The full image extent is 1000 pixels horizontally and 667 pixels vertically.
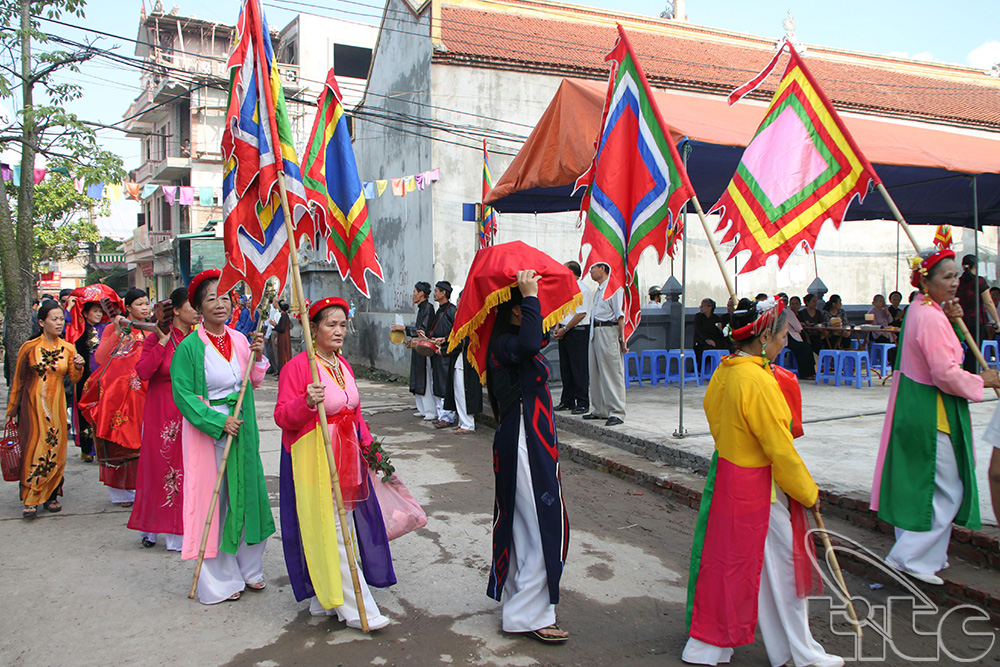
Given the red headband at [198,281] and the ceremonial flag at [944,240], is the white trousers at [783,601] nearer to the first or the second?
the ceremonial flag at [944,240]

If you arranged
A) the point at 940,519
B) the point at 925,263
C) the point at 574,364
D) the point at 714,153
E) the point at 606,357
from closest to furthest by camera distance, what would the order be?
the point at 940,519, the point at 925,263, the point at 606,357, the point at 714,153, the point at 574,364

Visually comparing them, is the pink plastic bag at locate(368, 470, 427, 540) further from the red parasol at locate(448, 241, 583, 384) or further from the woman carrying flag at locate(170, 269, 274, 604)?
the red parasol at locate(448, 241, 583, 384)

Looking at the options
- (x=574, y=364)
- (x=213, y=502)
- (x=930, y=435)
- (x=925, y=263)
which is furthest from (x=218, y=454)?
(x=574, y=364)

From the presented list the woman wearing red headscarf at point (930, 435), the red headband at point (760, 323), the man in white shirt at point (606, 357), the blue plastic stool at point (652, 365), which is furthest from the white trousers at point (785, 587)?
the blue plastic stool at point (652, 365)

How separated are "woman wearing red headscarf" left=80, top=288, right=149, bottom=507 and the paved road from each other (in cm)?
32

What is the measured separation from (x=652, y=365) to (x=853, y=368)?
10.1ft

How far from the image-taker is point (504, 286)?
11.3 ft

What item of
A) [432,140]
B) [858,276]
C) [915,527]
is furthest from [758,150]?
[858,276]

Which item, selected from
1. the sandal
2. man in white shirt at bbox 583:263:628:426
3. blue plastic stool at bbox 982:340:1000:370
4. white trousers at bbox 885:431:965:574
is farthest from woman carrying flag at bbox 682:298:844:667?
blue plastic stool at bbox 982:340:1000:370

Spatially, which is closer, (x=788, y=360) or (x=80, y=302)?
(x=80, y=302)

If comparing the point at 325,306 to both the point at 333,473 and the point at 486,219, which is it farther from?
the point at 486,219

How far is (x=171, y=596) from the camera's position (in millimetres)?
4098

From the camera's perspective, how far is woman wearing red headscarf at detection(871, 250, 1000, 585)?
381 centimetres

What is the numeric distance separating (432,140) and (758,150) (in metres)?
9.39
